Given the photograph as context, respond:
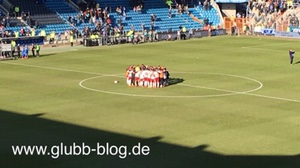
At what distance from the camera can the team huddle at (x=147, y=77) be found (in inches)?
1662

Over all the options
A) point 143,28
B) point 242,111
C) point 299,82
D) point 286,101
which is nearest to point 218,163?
point 242,111

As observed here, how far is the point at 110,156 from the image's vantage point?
84.0 ft

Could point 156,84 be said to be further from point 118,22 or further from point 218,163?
point 118,22

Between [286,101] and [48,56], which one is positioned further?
[48,56]

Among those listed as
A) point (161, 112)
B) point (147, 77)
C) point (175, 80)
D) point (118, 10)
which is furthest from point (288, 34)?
point (161, 112)

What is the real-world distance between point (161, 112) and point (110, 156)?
912 cm

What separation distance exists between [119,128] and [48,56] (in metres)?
34.8

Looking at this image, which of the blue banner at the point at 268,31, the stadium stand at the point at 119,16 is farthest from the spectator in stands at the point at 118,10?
the blue banner at the point at 268,31

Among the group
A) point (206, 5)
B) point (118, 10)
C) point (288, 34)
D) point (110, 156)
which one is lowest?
point (110, 156)

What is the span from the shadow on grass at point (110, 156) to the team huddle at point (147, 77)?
41.0 feet

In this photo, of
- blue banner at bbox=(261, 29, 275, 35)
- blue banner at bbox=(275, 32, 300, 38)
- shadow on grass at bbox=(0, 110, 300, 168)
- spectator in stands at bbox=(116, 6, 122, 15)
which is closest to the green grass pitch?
shadow on grass at bbox=(0, 110, 300, 168)

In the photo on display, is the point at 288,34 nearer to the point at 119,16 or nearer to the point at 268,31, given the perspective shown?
the point at 268,31

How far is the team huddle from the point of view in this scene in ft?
139

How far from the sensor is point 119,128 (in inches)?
1201
